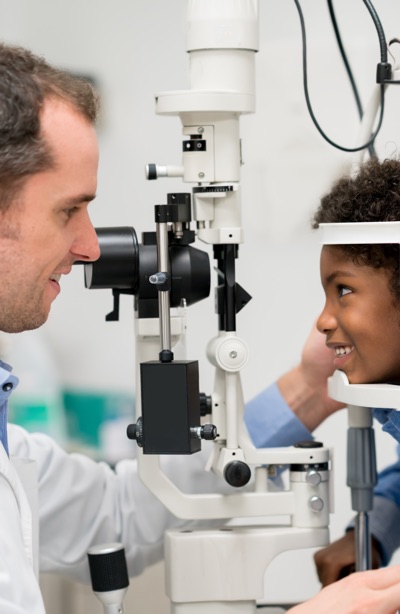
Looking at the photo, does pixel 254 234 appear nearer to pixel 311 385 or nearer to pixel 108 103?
pixel 108 103

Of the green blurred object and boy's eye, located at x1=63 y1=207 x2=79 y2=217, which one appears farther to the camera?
the green blurred object

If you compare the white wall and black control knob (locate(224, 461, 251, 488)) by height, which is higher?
the white wall

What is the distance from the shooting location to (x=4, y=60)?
1.20m

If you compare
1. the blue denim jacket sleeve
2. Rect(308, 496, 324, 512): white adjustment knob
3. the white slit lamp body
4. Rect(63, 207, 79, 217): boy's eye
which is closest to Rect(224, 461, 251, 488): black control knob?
the white slit lamp body

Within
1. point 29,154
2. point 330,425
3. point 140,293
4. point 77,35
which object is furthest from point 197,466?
point 77,35

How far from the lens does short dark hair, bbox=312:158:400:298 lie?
1.33 meters

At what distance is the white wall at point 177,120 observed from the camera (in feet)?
7.02

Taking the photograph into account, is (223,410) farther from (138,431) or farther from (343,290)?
(343,290)

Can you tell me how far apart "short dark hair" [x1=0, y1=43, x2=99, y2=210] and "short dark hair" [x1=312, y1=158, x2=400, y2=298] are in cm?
42

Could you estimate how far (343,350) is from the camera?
1387mm

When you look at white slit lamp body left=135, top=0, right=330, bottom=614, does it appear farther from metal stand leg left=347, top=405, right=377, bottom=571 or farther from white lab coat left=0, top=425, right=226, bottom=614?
white lab coat left=0, top=425, right=226, bottom=614

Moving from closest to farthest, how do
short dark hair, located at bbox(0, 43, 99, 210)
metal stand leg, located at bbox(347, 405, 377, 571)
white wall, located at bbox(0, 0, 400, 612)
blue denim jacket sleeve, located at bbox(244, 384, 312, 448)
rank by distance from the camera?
short dark hair, located at bbox(0, 43, 99, 210), metal stand leg, located at bbox(347, 405, 377, 571), blue denim jacket sleeve, located at bbox(244, 384, 312, 448), white wall, located at bbox(0, 0, 400, 612)

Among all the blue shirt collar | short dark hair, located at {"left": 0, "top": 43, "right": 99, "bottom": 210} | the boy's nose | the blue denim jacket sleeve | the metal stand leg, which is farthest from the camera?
the blue denim jacket sleeve

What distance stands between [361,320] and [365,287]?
0.05m
